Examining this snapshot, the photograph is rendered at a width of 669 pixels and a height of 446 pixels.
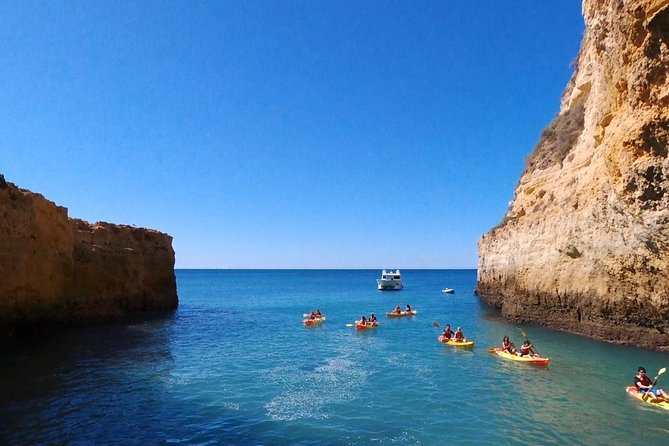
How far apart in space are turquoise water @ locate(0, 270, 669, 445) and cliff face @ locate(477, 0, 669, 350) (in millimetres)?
1884

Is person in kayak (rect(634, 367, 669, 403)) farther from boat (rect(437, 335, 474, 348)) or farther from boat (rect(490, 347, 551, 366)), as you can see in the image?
boat (rect(437, 335, 474, 348))

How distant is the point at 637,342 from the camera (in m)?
20.0

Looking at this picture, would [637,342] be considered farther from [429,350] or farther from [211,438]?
[211,438]

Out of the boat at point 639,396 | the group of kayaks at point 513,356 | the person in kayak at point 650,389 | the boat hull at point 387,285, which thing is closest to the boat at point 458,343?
the group of kayaks at point 513,356

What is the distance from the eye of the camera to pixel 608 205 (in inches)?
799

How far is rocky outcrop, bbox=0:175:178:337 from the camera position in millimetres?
21391

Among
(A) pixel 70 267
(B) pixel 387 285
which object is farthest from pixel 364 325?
(B) pixel 387 285

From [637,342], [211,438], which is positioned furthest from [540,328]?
[211,438]

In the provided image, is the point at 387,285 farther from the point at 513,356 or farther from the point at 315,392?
the point at 315,392

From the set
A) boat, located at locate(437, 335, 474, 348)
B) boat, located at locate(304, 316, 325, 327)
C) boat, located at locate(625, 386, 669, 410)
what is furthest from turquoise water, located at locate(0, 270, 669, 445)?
boat, located at locate(304, 316, 325, 327)

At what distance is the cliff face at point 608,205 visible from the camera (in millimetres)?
15797

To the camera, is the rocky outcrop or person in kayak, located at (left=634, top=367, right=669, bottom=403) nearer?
person in kayak, located at (left=634, top=367, right=669, bottom=403)

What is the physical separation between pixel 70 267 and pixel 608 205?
29723 mm

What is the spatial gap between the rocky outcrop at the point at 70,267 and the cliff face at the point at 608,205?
27.2 m
